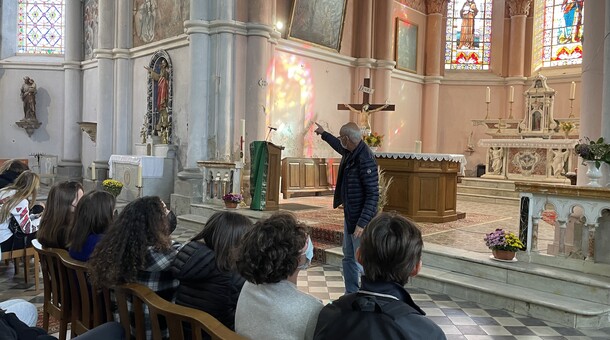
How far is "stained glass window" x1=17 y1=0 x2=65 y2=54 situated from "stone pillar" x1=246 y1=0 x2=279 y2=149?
363 inches

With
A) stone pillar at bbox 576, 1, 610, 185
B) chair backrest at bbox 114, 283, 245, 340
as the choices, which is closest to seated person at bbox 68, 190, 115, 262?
chair backrest at bbox 114, 283, 245, 340

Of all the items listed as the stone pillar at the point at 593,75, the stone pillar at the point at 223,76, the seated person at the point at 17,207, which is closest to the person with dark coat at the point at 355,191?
the seated person at the point at 17,207

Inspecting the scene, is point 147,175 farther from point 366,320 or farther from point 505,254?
point 366,320

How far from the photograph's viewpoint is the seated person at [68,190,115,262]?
3.12m

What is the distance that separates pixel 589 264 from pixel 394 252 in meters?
4.01

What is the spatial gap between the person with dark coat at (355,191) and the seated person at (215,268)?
6.20 ft

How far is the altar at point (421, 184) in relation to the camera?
8.23m

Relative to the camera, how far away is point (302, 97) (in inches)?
481

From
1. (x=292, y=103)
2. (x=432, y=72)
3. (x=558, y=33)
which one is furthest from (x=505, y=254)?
(x=558, y=33)

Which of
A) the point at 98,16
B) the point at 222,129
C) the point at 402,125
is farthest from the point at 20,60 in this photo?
the point at 402,125

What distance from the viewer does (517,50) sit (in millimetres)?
15438

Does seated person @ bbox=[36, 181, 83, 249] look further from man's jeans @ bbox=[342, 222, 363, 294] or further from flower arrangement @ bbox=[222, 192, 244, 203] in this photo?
flower arrangement @ bbox=[222, 192, 244, 203]

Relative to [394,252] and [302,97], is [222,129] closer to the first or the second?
[302,97]

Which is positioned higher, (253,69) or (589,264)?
(253,69)
